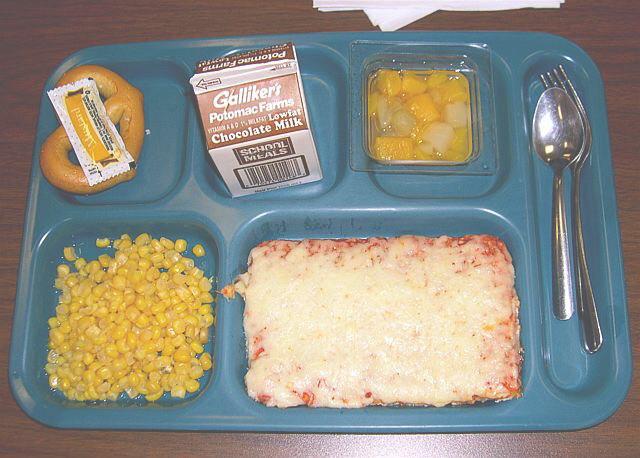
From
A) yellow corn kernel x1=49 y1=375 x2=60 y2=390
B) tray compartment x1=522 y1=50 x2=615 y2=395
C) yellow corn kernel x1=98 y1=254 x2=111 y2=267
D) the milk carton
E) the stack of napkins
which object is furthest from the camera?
the stack of napkins

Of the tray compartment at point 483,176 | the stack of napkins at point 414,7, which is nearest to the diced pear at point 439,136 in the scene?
the tray compartment at point 483,176

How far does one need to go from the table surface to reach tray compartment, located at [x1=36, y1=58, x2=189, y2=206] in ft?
0.54

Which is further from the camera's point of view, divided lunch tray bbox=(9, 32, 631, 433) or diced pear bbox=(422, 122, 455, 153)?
diced pear bbox=(422, 122, 455, 153)

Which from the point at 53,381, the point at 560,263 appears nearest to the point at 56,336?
the point at 53,381

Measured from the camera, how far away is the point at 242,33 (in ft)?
8.00

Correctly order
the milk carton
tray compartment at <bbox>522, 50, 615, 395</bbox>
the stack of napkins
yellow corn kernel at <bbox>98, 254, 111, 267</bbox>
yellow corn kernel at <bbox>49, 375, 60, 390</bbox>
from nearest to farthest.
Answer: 1. the milk carton
2. tray compartment at <bbox>522, 50, 615, 395</bbox>
3. yellow corn kernel at <bbox>49, 375, 60, 390</bbox>
4. yellow corn kernel at <bbox>98, 254, 111, 267</bbox>
5. the stack of napkins

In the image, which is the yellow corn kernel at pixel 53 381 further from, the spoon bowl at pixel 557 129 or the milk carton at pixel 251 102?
the spoon bowl at pixel 557 129

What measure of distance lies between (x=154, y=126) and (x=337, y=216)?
0.82 metres

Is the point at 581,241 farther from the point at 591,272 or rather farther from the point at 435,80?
the point at 435,80

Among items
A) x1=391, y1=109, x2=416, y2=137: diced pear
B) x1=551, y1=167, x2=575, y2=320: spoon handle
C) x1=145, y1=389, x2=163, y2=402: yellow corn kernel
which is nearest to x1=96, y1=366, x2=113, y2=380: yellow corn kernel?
x1=145, y1=389, x2=163, y2=402: yellow corn kernel

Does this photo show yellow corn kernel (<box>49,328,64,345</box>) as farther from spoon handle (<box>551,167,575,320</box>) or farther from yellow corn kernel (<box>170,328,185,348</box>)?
spoon handle (<box>551,167,575,320</box>)

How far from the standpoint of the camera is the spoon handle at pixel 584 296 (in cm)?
192

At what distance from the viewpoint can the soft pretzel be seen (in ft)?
6.96

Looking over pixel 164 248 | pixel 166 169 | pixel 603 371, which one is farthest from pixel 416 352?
pixel 166 169
